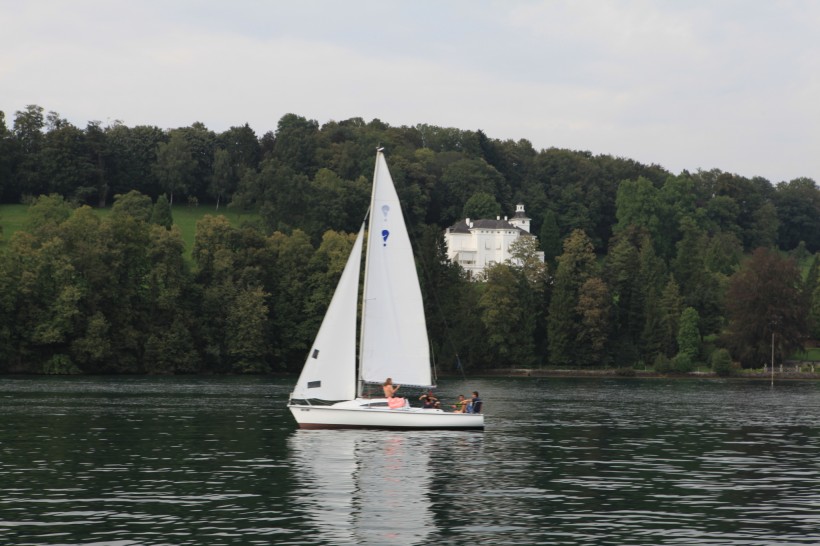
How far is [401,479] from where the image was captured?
41.1 metres

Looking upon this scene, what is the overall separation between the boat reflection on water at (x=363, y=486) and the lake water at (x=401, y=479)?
9 cm

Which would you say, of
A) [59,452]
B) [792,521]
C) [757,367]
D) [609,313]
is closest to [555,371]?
[609,313]

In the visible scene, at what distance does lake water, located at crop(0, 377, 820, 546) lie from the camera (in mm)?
→ 30875

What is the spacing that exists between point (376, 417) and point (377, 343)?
3575mm

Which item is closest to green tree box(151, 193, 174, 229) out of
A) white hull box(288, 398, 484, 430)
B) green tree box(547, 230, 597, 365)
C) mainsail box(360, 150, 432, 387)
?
green tree box(547, 230, 597, 365)

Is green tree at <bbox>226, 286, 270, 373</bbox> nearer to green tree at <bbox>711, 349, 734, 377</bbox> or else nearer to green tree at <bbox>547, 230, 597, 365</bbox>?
green tree at <bbox>547, 230, 597, 365</bbox>

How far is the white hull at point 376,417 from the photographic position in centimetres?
5825

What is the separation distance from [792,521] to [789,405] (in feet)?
198

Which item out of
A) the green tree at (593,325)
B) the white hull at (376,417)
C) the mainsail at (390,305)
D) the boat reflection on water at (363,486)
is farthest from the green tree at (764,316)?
the boat reflection on water at (363,486)

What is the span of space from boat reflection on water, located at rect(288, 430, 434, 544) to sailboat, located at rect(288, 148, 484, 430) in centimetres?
129

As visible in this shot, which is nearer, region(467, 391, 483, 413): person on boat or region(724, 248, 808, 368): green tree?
region(467, 391, 483, 413): person on boat

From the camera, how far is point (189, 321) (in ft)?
463

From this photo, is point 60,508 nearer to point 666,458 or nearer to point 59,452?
point 59,452

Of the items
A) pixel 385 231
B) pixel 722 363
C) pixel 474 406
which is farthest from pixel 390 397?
pixel 722 363
